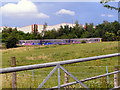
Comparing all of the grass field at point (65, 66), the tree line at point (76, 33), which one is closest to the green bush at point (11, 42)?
the tree line at point (76, 33)

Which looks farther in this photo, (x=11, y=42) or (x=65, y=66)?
(x=11, y=42)

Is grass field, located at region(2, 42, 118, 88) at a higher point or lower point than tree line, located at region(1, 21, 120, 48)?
lower

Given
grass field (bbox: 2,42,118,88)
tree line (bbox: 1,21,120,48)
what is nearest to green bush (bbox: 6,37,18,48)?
tree line (bbox: 1,21,120,48)

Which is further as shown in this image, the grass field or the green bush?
the green bush

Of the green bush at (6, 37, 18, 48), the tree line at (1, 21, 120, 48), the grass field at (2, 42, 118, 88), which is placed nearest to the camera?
the grass field at (2, 42, 118, 88)

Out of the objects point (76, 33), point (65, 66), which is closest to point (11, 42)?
point (76, 33)

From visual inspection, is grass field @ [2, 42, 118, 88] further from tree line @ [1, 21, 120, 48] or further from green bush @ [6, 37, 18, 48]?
tree line @ [1, 21, 120, 48]

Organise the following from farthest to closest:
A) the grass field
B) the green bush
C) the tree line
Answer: the tree line < the green bush < the grass field

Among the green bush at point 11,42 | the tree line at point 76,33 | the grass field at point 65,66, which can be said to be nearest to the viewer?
the grass field at point 65,66

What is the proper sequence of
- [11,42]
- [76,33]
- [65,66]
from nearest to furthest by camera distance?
[65,66]
[11,42]
[76,33]

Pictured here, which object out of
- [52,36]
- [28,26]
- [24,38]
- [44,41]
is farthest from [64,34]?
[28,26]

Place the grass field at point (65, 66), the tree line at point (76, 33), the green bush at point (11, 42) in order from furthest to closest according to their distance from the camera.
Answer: the tree line at point (76, 33) → the green bush at point (11, 42) → the grass field at point (65, 66)

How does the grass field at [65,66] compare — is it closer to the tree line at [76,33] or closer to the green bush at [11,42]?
the green bush at [11,42]

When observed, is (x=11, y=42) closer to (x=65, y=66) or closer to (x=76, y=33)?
(x=76, y=33)
